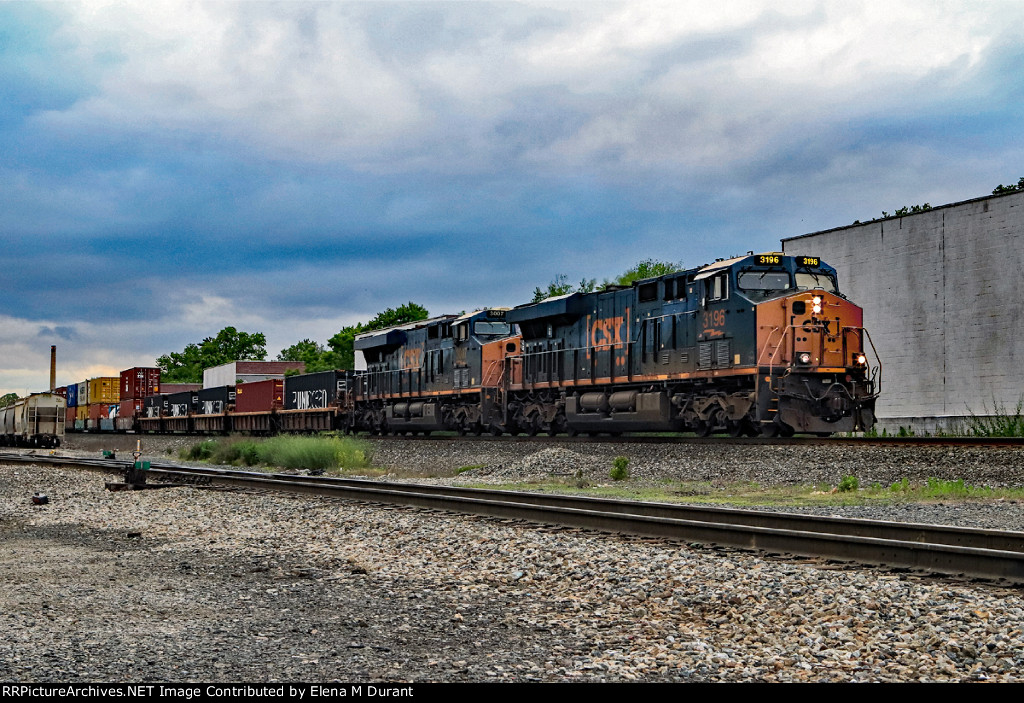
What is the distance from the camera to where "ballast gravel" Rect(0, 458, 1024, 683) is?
5348 millimetres

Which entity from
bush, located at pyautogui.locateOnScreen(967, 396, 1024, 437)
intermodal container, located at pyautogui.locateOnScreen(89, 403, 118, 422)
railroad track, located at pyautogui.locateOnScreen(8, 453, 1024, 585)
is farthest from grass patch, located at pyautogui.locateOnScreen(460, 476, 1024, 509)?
intermodal container, located at pyautogui.locateOnScreen(89, 403, 118, 422)

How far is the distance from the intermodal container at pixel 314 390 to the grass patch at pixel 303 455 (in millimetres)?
9210

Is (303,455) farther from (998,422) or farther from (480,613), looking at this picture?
(480,613)

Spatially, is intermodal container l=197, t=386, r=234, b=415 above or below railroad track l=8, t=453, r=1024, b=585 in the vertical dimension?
above

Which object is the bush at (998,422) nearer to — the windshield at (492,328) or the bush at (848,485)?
the bush at (848,485)

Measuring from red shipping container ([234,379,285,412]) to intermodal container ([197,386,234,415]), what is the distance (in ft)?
1.64

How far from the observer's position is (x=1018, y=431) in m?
23.3

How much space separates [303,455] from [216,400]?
90.2ft

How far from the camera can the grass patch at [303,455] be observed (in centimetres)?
2431

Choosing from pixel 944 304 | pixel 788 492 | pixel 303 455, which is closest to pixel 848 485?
pixel 788 492

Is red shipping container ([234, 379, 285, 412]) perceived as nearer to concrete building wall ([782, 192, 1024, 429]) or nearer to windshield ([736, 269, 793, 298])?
concrete building wall ([782, 192, 1024, 429])

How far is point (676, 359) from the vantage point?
21.7m
